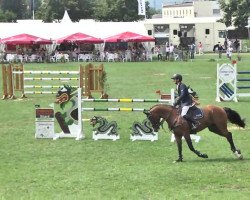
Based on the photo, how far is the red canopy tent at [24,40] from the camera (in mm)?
54747

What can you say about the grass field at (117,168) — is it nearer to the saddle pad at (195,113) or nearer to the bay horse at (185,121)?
the bay horse at (185,121)

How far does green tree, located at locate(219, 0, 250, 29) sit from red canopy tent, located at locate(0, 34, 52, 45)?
36.9m

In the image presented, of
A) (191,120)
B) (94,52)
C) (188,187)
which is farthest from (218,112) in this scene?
(94,52)

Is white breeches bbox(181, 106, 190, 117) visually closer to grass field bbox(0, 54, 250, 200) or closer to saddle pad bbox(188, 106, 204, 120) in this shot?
saddle pad bbox(188, 106, 204, 120)

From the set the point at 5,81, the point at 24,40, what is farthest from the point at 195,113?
the point at 24,40

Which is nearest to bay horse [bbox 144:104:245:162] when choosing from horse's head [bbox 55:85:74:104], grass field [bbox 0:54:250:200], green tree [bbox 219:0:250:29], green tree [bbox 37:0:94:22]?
grass field [bbox 0:54:250:200]

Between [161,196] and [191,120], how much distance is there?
3505 millimetres

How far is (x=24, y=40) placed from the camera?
54.7 meters

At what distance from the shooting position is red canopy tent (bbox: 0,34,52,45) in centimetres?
5475

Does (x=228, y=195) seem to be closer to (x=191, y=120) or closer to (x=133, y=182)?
(x=133, y=182)

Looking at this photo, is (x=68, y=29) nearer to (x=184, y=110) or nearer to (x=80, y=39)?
(x=80, y=39)

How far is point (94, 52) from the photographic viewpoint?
58.5 m

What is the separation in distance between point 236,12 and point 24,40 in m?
39.7

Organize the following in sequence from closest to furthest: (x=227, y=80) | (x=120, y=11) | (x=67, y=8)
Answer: (x=227, y=80)
(x=67, y=8)
(x=120, y=11)
